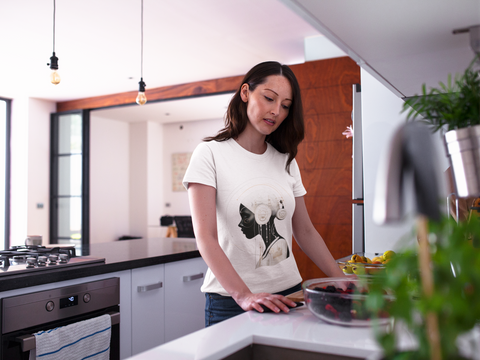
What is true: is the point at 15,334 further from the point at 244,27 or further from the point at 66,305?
the point at 244,27

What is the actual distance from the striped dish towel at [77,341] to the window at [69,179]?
580 cm

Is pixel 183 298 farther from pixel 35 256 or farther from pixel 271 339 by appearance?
pixel 271 339

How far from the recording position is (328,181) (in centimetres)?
406

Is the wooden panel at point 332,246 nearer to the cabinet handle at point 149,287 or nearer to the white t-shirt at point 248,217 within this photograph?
the cabinet handle at point 149,287

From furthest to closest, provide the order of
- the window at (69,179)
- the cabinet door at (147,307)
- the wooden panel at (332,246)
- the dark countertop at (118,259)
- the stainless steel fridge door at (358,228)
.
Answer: the window at (69,179) < the wooden panel at (332,246) < the stainless steel fridge door at (358,228) < the cabinet door at (147,307) < the dark countertop at (118,259)

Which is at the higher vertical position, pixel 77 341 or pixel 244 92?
pixel 244 92

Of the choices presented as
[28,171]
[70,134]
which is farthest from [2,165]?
[70,134]

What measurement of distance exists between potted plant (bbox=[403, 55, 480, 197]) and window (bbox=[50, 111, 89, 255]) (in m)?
7.17

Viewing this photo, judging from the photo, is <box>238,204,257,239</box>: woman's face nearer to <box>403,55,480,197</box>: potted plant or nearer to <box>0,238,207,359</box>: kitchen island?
<box>403,55,480,197</box>: potted plant

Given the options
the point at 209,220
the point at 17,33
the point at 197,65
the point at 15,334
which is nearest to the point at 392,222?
the point at 209,220

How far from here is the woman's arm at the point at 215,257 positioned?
1.05 metres

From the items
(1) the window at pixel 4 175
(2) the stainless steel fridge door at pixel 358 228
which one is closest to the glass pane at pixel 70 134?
(1) the window at pixel 4 175

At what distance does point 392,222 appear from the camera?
444mm

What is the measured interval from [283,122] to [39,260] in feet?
3.83
